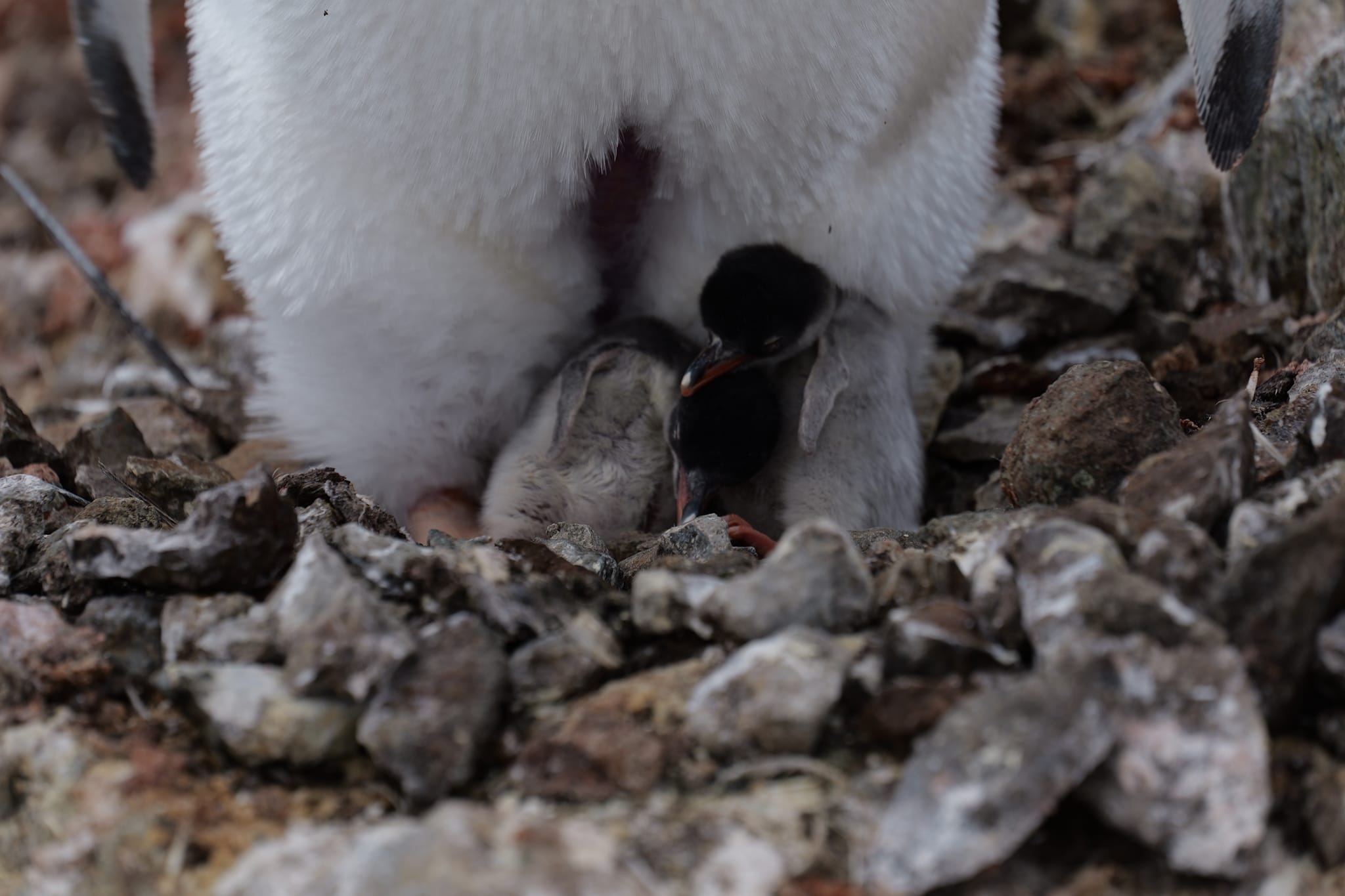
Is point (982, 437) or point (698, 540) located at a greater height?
point (698, 540)

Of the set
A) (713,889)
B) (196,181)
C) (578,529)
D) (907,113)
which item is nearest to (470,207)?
(578,529)

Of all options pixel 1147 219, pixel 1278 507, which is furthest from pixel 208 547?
A: pixel 1147 219

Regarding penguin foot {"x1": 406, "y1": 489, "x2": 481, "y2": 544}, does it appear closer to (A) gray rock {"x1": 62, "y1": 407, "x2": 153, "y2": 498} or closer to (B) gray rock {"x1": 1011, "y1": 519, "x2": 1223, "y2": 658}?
(A) gray rock {"x1": 62, "y1": 407, "x2": 153, "y2": 498}

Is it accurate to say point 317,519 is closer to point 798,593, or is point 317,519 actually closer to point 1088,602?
point 798,593

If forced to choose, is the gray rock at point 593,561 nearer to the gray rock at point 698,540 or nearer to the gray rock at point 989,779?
the gray rock at point 698,540

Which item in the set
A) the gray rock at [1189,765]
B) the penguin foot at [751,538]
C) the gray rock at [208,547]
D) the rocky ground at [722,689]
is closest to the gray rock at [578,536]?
the rocky ground at [722,689]

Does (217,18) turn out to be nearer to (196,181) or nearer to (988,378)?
(988,378)
